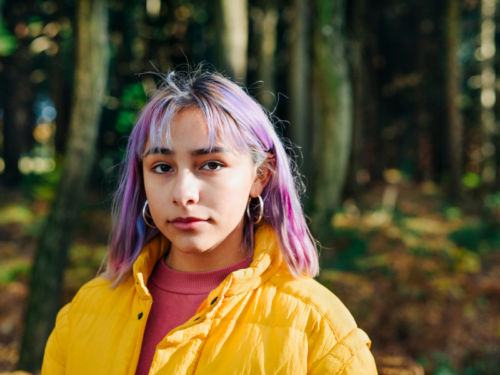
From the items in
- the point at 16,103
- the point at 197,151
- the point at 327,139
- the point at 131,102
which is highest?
the point at 16,103

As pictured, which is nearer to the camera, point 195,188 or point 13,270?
point 195,188

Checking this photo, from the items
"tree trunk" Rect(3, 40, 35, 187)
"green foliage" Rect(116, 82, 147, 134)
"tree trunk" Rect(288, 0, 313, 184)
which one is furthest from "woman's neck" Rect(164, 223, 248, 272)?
"tree trunk" Rect(3, 40, 35, 187)

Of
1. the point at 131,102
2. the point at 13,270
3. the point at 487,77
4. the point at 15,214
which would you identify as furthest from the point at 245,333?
the point at 487,77

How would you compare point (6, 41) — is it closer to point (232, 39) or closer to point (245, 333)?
point (232, 39)

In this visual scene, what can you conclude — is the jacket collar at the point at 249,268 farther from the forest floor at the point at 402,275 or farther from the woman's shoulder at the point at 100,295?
the forest floor at the point at 402,275

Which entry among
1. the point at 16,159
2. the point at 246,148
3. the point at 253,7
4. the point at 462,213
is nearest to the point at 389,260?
the point at 462,213

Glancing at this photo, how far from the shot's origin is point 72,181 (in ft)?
15.2

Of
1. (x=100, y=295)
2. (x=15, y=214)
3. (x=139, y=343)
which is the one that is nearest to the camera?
(x=139, y=343)

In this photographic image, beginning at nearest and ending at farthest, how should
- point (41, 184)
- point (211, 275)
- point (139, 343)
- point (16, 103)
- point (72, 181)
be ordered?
1. point (139, 343)
2. point (211, 275)
3. point (72, 181)
4. point (41, 184)
5. point (16, 103)

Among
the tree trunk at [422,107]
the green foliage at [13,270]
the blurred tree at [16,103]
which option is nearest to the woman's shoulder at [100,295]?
the green foliage at [13,270]

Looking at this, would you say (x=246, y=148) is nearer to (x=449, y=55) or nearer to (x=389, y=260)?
(x=389, y=260)

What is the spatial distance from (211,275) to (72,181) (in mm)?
3501

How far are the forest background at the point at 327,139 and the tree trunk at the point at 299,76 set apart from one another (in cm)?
2

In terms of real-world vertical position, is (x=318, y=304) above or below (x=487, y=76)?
below
